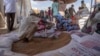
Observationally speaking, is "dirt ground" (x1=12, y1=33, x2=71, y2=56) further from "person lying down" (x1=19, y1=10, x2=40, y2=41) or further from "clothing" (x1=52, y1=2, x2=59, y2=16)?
"clothing" (x1=52, y1=2, x2=59, y2=16)

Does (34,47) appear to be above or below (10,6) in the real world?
below

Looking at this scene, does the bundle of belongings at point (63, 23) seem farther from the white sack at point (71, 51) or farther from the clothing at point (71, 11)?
the white sack at point (71, 51)

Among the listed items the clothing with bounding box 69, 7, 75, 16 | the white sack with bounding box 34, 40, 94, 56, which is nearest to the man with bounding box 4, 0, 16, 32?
the clothing with bounding box 69, 7, 75, 16

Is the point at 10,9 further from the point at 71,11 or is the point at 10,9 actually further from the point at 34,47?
the point at 34,47

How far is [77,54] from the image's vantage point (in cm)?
163

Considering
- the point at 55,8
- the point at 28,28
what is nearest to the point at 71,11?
the point at 55,8

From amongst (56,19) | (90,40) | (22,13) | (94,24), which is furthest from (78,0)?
(90,40)

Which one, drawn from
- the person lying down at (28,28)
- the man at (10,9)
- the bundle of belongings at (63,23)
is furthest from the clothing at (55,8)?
the person lying down at (28,28)

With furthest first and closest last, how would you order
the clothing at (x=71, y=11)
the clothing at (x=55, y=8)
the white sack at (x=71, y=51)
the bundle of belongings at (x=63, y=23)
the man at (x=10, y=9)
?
the clothing at (x=71, y=11)
the clothing at (x=55, y=8)
the man at (x=10, y=9)
the bundle of belongings at (x=63, y=23)
the white sack at (x=71, y=51)

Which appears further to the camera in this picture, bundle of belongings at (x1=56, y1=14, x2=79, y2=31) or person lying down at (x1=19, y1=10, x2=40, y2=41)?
bundle of belongings at (x1=56, y1=14, x2=79, y2=31)

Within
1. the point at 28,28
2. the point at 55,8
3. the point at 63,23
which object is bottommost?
the point at 63,23

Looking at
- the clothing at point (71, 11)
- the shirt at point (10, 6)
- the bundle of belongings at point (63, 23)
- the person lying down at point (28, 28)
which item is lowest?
the bundle of belongings at point (63, 23)

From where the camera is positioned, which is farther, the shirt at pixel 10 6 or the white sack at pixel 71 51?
the shirt at pixel 10 6

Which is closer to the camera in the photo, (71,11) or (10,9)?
(10,9)
